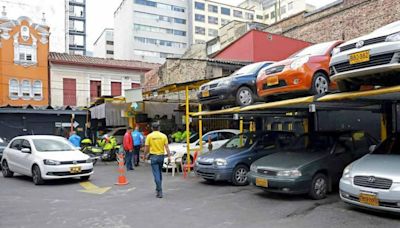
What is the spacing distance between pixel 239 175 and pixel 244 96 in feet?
7.48

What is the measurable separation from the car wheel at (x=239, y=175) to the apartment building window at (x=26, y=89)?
1044 inches

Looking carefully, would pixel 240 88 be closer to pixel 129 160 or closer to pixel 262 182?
pixel 262 182

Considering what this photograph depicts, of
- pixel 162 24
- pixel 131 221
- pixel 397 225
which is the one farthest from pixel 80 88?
pixel 162 24

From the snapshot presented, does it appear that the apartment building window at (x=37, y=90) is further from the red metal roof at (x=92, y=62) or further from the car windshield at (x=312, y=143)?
the car windshield at (x=312, y=143)

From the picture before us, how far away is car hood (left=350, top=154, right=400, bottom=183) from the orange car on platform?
7.55 feet

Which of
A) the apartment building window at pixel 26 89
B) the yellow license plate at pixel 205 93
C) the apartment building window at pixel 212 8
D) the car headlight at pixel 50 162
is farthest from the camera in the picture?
the apartment building window at pixel 212 8

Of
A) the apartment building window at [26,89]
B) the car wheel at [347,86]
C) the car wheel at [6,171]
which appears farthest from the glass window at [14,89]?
the car wheel at [347,86]

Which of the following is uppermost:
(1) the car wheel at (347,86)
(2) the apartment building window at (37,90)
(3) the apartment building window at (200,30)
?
(3) the apartment building window at (200,30)

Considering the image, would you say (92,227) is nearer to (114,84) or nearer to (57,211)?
(57,211)

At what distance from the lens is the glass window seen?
30.9m

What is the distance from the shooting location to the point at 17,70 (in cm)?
3131

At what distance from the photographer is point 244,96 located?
10859 mm

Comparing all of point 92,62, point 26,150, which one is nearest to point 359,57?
point 26,150

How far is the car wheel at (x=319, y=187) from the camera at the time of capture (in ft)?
26.0
